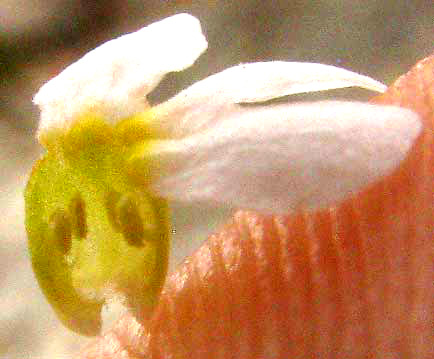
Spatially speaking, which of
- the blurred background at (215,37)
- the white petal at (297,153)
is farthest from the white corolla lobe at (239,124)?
the blurred background at (215,37)

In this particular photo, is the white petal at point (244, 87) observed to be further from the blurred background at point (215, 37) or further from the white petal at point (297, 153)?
the blurred background at point (215, 37)

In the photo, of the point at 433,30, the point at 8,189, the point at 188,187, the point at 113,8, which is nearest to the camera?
the point at 188,187

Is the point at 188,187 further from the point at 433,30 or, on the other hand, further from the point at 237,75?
the point at 433,30

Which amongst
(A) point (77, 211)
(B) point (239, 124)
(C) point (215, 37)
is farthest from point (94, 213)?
(C) point (215, 37)

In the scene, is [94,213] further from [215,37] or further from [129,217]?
[215,37]

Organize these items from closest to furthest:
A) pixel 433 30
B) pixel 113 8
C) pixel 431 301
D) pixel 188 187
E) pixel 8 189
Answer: pixel 188 187 → pixel 431 301 → pixel 8 189 → pixel 433 30 → pixel 113 8

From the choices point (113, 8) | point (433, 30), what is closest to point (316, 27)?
point (433, 30)
